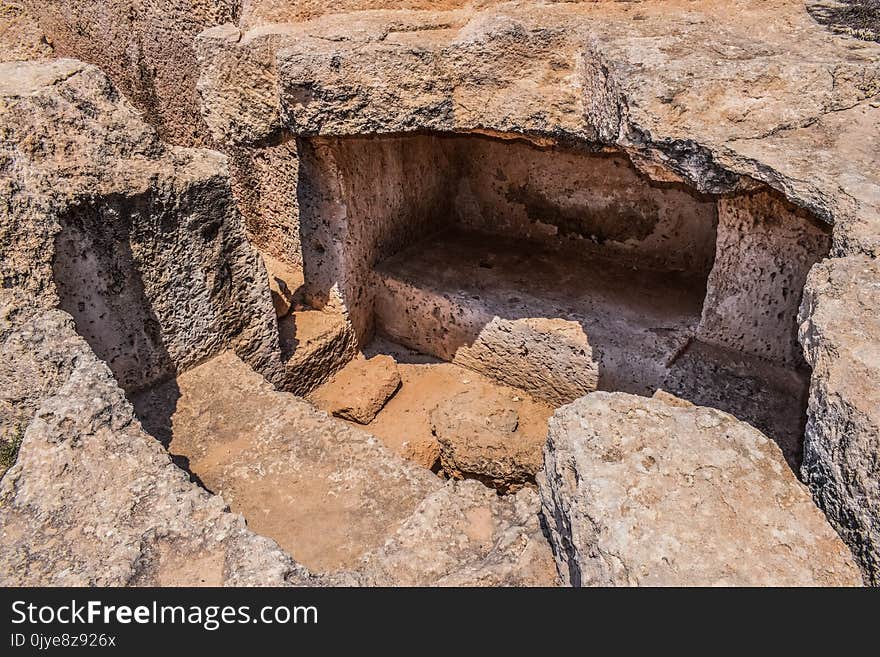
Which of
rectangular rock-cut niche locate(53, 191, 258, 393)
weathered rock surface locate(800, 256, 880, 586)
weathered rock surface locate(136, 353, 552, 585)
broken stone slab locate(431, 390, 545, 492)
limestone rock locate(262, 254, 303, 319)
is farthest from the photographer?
limestone rock locate(262, 254, 303, 319)

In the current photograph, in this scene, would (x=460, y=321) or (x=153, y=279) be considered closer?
(x=153, y=279)

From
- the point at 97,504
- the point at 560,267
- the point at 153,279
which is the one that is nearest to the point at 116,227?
the point at 153,279

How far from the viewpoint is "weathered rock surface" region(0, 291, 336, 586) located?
1.72 meters

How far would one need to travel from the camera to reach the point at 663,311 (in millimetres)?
4129

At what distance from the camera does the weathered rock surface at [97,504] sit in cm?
172

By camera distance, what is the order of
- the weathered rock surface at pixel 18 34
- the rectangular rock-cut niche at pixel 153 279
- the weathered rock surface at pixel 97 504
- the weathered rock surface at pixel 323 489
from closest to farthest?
the weathered rock surface at pixel 97 504 < the weathered rock surface at pixel 323 489 < the rectangular rock-cut niche at pixel 153 279 < the weathered rock surface at pixel 18 34

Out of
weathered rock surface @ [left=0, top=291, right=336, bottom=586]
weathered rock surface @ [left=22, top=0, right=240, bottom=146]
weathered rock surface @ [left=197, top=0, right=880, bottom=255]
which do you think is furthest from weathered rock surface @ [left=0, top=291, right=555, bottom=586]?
weathered rock surface @ [left=22, top=0, right=240, bottom=146]

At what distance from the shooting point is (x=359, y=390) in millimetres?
4391

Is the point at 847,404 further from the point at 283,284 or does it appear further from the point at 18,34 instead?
the point at 18,34

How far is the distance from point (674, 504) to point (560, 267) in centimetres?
333

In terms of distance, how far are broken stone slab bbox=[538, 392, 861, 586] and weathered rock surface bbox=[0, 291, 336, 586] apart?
67cm

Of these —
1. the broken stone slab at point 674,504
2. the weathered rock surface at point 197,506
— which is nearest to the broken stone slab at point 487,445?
the weathered rock surface at point 197,506

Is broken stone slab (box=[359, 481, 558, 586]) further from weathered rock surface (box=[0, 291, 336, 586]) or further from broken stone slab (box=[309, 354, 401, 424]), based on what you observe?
broken stone slab (box=[309, 354, 401, 424])

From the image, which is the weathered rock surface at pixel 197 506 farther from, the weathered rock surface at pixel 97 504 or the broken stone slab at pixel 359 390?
the broken stone slab at pixel 359 390
